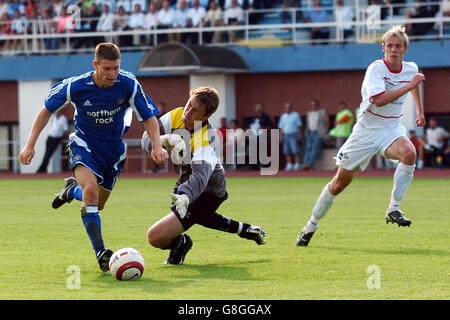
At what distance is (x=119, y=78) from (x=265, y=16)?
892 inches

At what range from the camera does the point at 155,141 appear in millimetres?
8508

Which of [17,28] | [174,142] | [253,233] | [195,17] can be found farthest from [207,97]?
[17,28]

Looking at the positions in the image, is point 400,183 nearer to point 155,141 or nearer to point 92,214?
point 155,141

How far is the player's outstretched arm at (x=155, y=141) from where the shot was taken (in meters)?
8.30

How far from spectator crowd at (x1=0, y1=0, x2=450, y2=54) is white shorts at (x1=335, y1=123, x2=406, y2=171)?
61.0ft

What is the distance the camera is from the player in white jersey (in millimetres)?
10234

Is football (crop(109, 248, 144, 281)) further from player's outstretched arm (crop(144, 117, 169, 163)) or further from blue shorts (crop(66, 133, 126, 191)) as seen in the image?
blue shorts (crop(66, 133, 126, 191))

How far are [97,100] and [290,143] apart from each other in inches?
818

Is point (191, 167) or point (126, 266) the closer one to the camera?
point (126, 266)

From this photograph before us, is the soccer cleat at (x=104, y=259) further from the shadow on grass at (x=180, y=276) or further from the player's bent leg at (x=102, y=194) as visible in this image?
the player's bent leg at (x=102, y=194)

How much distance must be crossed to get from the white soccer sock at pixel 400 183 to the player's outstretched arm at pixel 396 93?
783 mm

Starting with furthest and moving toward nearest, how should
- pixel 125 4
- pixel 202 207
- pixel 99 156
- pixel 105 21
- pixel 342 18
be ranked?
pixel 125 4
pixel 105 21
pixel 342 18
pixel 202 207
pixel 99 156

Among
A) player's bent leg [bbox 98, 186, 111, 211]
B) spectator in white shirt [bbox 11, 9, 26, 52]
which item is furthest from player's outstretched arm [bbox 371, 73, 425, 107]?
spectator in white shirt [bbox 11, 9, 26, 52]
